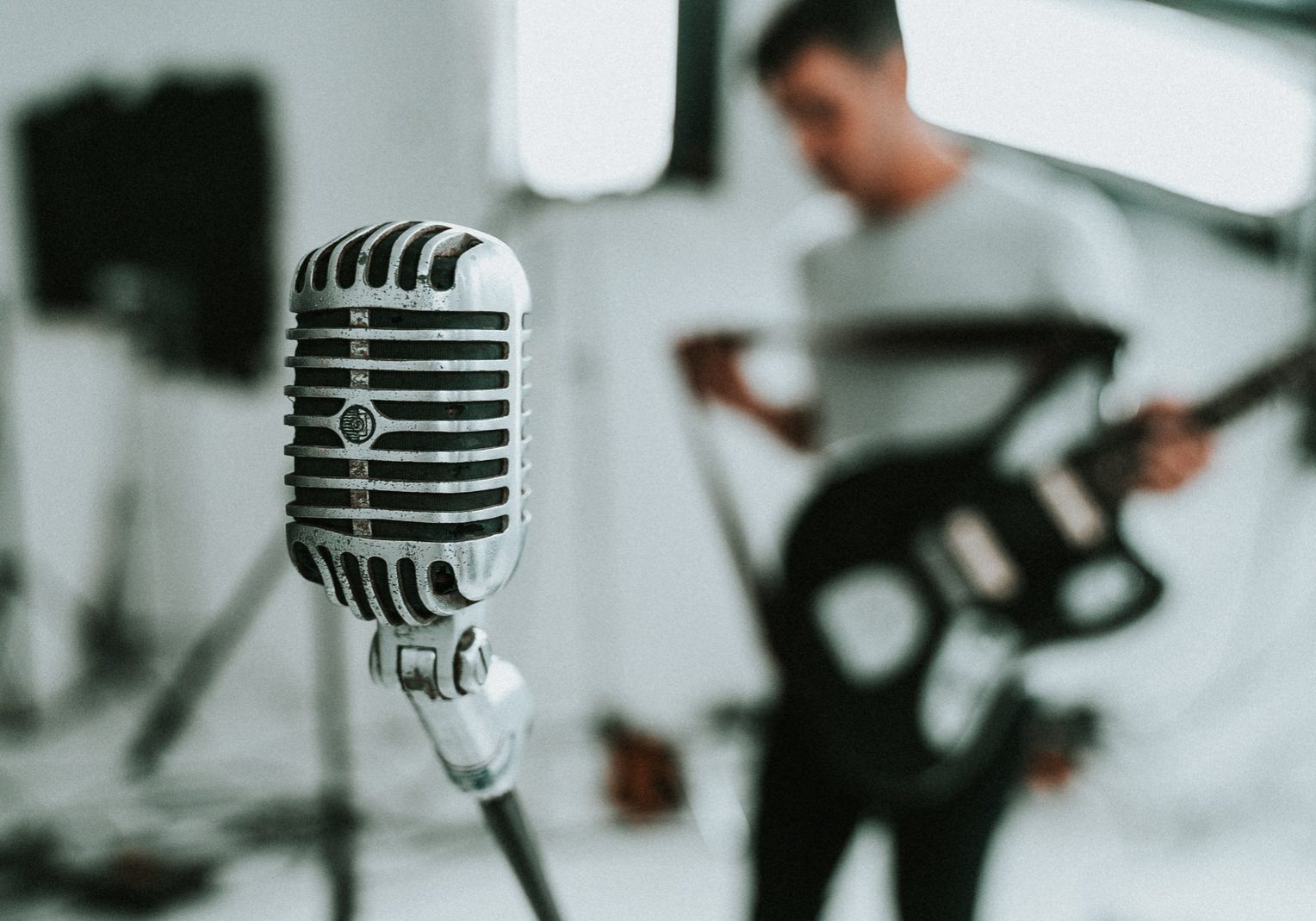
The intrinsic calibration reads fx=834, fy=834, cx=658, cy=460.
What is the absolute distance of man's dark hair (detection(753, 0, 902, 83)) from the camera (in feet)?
3.69

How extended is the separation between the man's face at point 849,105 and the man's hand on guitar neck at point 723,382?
1.04ft

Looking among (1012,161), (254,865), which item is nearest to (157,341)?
(254,865)

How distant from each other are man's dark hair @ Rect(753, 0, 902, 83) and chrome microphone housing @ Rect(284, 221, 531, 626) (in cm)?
90

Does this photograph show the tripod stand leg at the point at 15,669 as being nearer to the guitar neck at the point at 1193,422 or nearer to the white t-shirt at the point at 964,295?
the white t-shirt at the point at 964,295

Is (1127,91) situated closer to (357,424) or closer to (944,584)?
(944,584)

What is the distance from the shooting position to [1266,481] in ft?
6.73

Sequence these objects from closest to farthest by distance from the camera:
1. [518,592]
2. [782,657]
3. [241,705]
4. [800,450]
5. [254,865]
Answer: [782,657], [800,450], [254,865], [518,592], [241,705]

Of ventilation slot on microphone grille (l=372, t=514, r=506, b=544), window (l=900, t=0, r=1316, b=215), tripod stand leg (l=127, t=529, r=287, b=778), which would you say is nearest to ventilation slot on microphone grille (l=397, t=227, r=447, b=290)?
ventilation slot on microphone grille (l=372, t=514, r=506, b=544)

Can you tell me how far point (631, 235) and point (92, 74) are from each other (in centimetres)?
164

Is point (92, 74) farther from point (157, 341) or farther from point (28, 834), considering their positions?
point (28, 834)

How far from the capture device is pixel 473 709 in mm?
442

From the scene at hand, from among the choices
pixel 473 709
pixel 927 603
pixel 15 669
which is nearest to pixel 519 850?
pixel 473 709

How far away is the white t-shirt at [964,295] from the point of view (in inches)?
39.8

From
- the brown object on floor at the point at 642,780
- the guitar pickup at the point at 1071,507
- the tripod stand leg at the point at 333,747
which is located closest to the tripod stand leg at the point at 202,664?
the tripod stand leg at the point at 333,747
